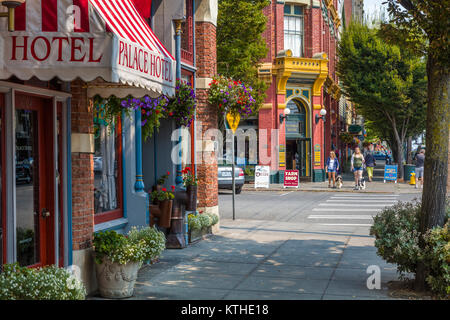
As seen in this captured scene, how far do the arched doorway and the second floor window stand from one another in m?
2.87

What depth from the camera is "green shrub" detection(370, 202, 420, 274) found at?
22.7 ft

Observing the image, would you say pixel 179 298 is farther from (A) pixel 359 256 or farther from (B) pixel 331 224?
(B) pixel 331 224

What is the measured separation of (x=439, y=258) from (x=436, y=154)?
133cm

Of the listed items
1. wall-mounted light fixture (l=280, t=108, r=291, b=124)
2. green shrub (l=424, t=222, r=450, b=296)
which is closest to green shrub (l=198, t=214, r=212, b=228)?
green shrub (l=424, t=222, r=450, b=296)

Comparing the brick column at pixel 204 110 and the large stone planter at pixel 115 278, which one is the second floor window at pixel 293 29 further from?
the large stone planter at pixel 115 278

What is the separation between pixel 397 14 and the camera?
793 cm

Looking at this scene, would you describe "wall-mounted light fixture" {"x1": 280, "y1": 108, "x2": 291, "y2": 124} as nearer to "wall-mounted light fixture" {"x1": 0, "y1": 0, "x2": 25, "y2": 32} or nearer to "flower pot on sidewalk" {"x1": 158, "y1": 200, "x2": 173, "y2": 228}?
"flower pot on sidewalk" {"x1": 158, "y1": 200, "x2": 173, "y2": 228}

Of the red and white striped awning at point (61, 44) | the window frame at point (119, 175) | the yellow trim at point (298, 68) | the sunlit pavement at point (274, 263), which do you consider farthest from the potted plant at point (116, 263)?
the yellow trim at point (298, 68)

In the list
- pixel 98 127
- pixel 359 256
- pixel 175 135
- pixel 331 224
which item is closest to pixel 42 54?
pixel 98 127

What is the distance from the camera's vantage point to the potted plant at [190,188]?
10820mm

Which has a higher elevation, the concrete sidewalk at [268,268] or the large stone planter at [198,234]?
the large stone planter at [198,234]

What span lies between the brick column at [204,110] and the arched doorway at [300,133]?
18817 millimetres

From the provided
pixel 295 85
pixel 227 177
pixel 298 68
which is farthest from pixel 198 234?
pixel 295 85

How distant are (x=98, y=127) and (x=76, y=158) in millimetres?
1167
